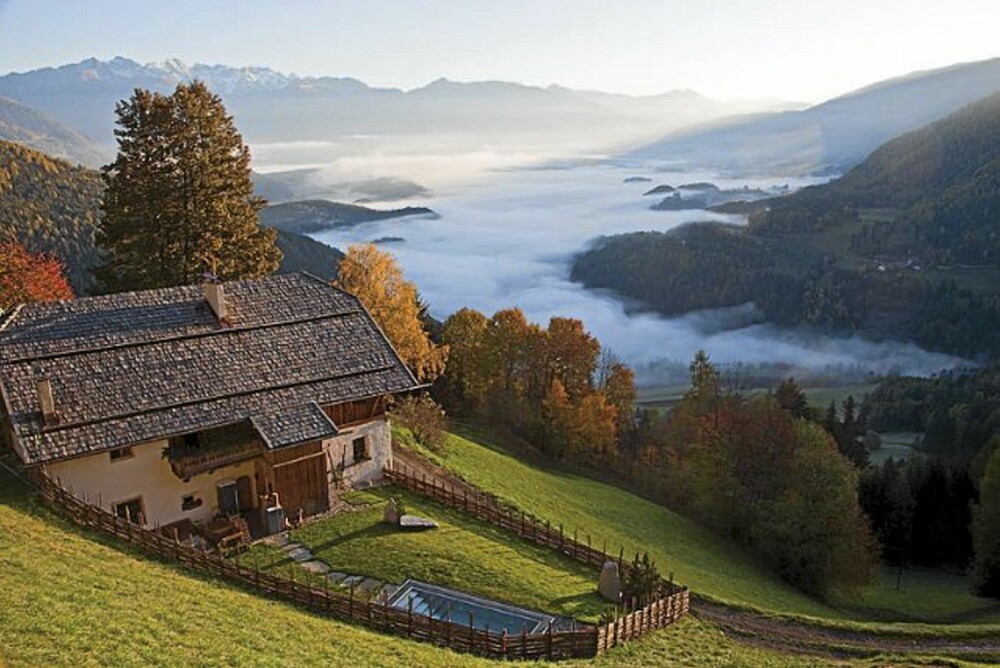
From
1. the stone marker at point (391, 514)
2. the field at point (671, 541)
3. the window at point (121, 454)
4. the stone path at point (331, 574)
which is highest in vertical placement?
the window at point (121, 454)

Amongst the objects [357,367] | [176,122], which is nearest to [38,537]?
[357,367]

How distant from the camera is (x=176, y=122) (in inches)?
1797

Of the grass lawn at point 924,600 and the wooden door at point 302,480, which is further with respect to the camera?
the grass lawn at point 924,600

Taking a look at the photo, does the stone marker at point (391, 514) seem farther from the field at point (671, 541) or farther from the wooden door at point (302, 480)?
the field at point (671, 541)

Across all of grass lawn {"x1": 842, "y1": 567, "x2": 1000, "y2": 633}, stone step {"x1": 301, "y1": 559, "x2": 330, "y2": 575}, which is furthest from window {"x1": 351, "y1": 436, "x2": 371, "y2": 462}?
grass lawn {"x1": 842, "y1": 567, "x2": 1000, "y2": 633}

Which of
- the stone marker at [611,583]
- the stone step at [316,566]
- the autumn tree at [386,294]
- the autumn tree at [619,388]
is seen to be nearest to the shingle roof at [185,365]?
the stone step at [316,566]

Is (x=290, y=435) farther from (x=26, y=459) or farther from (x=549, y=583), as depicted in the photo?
(x=549, y=583)

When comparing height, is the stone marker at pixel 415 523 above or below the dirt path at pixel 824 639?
above

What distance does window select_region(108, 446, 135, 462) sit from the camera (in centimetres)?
2944

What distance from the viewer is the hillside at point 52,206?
4205 inches

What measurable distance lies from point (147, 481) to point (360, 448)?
8831 millimetres

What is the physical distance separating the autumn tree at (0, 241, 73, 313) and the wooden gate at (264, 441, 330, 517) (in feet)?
65.6

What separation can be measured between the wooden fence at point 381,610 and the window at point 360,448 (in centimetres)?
850

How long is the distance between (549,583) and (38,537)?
16.1 m
